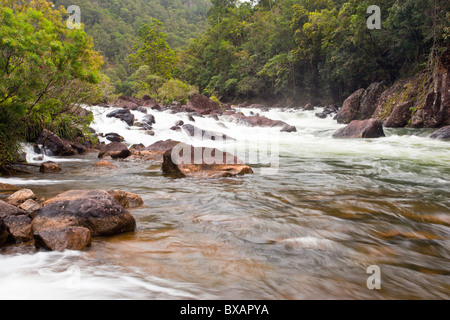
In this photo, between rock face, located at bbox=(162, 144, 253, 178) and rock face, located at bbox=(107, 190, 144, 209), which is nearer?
rock face, located at bbox=(107, 190, 144, 209)

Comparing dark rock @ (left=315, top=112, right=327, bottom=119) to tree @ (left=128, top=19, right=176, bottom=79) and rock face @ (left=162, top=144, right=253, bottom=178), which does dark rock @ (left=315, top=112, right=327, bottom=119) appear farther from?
tree @ (left=128, top=19, right=176, bottom=79)

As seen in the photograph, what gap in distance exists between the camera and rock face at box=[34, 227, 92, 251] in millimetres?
2461

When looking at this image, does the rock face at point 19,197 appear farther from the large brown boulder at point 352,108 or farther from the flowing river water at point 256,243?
the large brown boulder at point 352,108

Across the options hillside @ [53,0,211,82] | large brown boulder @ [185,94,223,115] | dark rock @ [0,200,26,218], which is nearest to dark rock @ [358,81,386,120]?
large brown boulder @ [185,94,223,115]

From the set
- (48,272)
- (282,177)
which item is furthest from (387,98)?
(48,272)

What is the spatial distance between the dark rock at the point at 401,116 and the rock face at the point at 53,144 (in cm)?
1498

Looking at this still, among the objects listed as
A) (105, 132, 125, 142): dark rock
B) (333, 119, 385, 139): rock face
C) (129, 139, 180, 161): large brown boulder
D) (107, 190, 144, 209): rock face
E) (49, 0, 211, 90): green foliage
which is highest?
(49, 0, 211, 90): green foliage

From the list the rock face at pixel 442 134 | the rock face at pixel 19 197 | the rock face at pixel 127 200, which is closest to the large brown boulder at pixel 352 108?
the rock face at pixel 442 134

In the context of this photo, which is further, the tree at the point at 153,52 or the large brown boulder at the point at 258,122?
the tree at the point at 153,52

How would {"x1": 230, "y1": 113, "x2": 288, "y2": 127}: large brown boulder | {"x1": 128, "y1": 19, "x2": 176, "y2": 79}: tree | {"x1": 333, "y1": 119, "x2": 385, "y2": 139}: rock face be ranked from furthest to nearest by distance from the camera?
{"x1": 128, "y1": 19, "x2": 176, "y2": 79}: tree → {"x1": 230, "y1": 113, "x2": 288, "y2": 127}: large brown boulder → {"x1": 333, "y1": 119, "x2": 385, "y2": 139}: rock face

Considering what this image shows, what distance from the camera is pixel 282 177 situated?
6.18 metres

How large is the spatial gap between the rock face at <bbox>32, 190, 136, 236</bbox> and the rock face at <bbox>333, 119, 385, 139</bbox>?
12207 millimetres

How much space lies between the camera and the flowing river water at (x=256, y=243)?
81.7 inches
